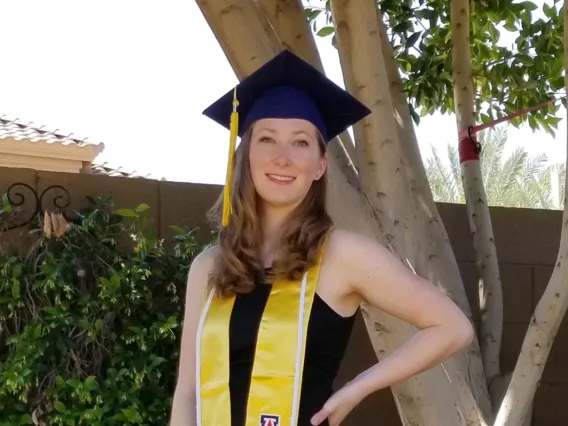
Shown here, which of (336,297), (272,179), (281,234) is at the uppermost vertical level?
Result: (272,179)

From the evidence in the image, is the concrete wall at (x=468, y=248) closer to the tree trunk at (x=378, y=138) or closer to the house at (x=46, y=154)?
the tree trunk at (x=378, y=138)

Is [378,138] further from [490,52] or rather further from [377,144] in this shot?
[490,52]

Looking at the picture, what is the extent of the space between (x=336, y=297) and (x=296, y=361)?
0.16 m

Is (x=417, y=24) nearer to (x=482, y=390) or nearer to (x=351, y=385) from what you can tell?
(x=482, y=390)

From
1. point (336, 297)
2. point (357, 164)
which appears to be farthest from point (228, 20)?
point (336, 297)

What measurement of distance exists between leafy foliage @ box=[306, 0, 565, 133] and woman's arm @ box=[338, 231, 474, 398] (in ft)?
8.76

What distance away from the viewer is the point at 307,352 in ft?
5.75

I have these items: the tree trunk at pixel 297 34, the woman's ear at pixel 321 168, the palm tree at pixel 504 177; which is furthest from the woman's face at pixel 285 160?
the palm tree at pixel 504 177

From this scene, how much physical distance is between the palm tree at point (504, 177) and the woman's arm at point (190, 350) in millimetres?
14977

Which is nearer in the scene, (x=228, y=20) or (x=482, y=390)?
(x=228, y=20)

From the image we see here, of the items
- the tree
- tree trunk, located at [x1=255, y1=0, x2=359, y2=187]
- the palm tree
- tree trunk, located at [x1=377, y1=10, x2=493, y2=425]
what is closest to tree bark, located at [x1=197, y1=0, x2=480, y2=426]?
the tree

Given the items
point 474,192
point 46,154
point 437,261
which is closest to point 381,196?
point 437,261

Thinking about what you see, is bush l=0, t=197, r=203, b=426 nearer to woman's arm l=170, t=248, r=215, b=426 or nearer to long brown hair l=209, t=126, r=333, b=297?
woman's arm l=170, t=248, r=215, b=426

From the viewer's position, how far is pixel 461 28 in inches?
160
